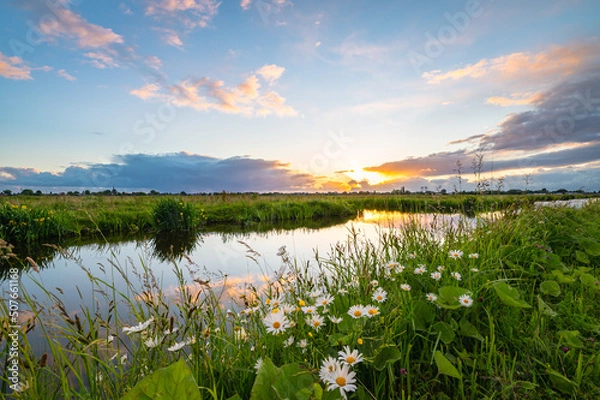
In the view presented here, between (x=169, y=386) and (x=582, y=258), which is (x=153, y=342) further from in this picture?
(x=582, y=258)

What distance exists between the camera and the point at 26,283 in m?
5.14

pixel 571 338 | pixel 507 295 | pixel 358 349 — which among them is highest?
pixel 507 295

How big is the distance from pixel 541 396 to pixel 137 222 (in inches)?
559

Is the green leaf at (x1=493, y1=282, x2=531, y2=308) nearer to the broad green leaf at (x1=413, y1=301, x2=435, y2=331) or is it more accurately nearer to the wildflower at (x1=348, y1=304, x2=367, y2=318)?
the broad green leaf at (x1=413, y1=301, x2=435, y2=331)

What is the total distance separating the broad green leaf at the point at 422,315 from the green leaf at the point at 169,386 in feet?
4.49

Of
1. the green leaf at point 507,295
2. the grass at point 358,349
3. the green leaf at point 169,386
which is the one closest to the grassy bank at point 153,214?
the grass at point 358,349

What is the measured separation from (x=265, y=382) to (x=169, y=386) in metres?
0.36

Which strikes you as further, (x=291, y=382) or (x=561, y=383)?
(x=561, y=383)

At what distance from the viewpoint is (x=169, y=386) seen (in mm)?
1066

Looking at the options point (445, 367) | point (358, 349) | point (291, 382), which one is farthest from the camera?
point (358, 349)

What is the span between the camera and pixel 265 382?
4.01 feet

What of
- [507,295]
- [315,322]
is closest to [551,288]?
[507,295]

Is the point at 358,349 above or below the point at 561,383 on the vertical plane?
above

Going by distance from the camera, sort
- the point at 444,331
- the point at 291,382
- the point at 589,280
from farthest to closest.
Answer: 1. the point at 589,280
2. the point at 444,331
3. the point at 291,382
